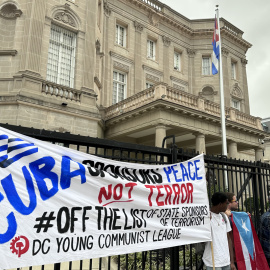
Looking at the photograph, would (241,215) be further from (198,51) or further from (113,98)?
(198,51)

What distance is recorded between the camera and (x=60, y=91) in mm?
16266

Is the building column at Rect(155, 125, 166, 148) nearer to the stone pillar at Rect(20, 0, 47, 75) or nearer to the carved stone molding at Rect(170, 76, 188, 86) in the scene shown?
the stone pillar at Rect(20, 0, 47, 75)

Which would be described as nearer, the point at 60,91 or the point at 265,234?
the point at 265,234

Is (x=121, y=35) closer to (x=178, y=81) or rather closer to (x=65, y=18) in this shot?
(x=178, y=81)

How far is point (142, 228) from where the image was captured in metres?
3.63

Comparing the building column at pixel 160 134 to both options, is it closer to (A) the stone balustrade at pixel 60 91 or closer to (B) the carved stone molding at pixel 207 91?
(A) the stone balustrade at pixel 60 91

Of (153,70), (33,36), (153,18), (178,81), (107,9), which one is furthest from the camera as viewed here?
Answer: (178,81)

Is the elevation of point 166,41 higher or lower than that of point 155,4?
lower

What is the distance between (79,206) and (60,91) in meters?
13.9

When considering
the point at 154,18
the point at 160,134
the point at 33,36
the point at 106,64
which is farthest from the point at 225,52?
the point at 33,36

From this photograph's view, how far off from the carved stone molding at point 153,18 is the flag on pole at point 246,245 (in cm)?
2368

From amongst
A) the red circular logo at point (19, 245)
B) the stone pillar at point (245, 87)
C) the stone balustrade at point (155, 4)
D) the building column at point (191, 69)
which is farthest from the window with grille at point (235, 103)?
the red circular logo at point (19, 245)

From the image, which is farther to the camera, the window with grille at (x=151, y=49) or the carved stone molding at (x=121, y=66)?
the window with grille at (x=151, y=49)

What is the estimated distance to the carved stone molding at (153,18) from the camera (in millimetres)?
25612
